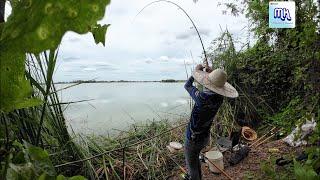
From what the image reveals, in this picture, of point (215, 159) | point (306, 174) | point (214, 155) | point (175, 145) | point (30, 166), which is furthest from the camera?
point (175, 145)

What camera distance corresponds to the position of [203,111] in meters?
3.67

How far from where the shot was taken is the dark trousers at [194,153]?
13.0 feet

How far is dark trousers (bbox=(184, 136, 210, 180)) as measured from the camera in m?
3.96

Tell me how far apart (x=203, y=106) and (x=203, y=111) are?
0.16 ft

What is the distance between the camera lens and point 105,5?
54 cm

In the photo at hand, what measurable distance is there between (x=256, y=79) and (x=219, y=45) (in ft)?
2.95

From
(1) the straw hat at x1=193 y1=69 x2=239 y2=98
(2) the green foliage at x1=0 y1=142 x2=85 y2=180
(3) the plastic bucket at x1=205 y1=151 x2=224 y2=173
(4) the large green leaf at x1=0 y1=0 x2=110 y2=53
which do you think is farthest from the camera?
(3) the plastic bucket at x1=205 y1=151 x2=224 y2=173

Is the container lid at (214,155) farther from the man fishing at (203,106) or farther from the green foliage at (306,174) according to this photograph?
the green foliage at (306,174)

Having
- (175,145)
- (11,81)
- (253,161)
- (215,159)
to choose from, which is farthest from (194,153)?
(11,81)

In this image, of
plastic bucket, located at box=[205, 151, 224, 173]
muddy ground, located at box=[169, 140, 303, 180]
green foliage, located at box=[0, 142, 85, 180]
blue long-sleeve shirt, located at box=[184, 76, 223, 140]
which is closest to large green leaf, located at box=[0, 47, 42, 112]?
green foliage, located at box=[0, 142, 85, 180]

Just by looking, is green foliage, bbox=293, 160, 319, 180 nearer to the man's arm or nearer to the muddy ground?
the man's arm

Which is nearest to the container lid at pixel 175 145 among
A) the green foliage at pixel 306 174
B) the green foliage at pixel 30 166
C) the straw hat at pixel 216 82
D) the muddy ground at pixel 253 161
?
the muddy ground at pixel 253 161

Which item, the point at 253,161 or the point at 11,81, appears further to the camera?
the point at 253,161

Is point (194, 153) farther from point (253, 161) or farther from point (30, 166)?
point (30, 166)
